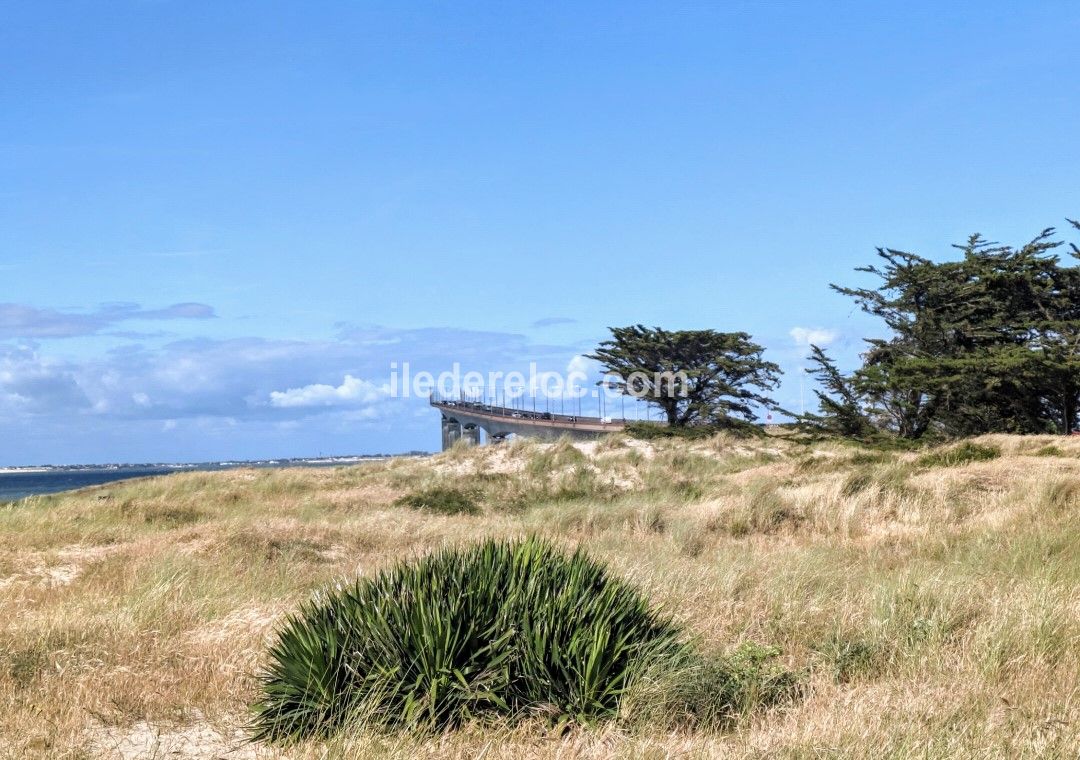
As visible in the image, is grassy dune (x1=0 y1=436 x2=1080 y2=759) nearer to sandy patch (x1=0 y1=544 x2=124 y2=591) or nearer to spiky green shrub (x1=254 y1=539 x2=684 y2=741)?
sandy patch (x1=0 y1=544 x2=124 y2=591)

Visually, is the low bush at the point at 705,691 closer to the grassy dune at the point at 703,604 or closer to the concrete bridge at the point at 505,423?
the grassy dune at the point at 703,604

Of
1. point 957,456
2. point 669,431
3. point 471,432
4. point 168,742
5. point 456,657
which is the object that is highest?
point 669,431

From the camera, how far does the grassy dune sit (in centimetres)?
508

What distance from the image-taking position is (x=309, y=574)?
37.5 feet

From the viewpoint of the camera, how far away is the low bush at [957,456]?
22.4 m

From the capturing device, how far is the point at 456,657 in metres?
5.43

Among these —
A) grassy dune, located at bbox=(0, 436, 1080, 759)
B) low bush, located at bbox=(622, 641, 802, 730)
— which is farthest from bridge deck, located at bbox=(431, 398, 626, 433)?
low bush, located at bbox=(622, 641, 802, 730)

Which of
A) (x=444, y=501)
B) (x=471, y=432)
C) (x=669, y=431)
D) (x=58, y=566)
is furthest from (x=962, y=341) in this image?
(x=471, y=432)

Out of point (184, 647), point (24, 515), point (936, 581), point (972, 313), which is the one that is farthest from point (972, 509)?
point (972, 313)

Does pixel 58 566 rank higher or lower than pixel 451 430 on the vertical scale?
lower

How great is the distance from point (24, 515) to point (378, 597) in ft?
51.0

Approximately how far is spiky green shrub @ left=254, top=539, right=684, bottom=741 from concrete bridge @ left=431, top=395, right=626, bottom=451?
49633 millimetres

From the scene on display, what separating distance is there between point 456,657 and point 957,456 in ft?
68.0

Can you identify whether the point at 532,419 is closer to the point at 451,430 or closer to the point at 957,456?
the point at 451,430
